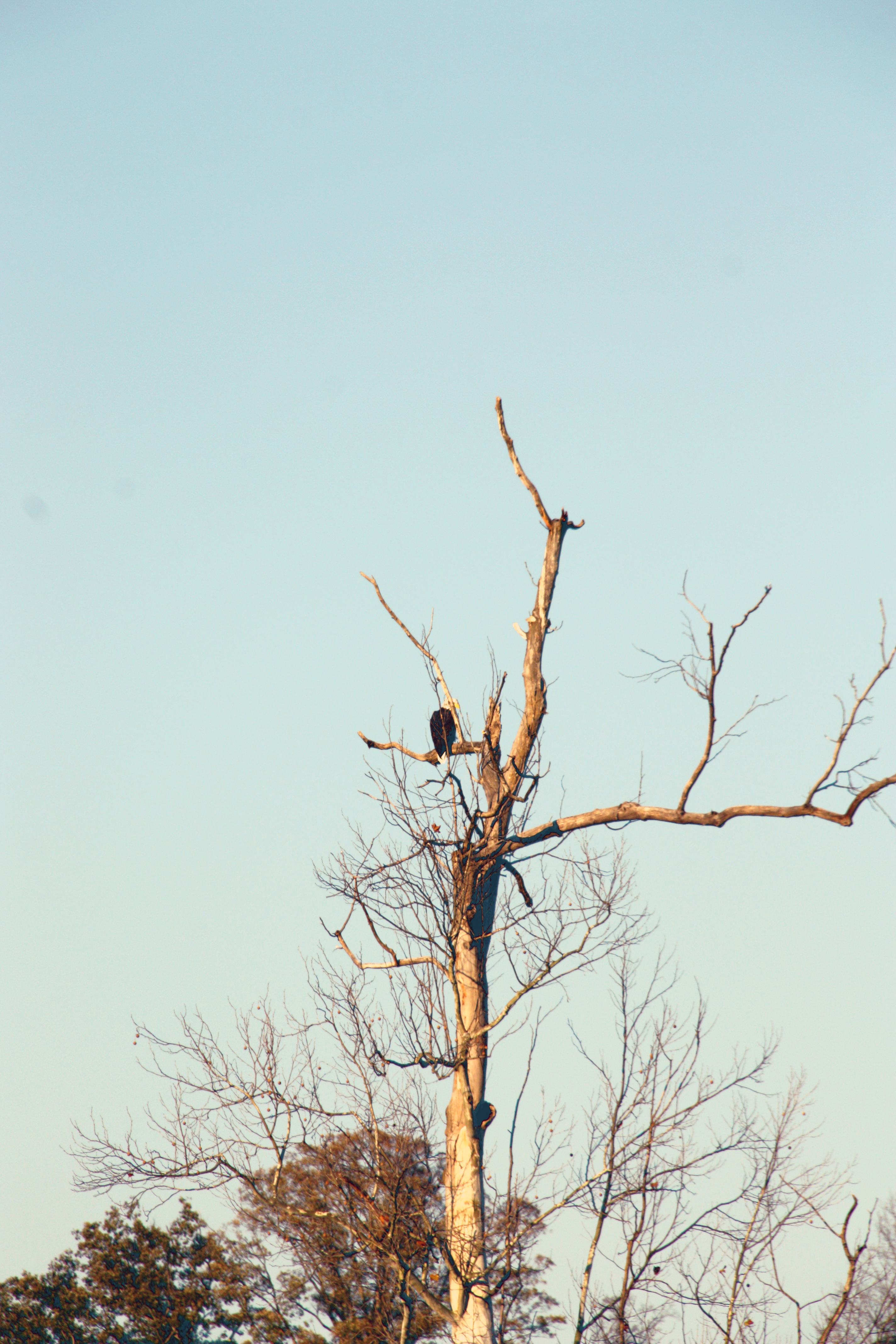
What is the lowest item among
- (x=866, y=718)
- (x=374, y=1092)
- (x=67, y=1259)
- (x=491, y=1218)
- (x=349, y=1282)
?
(x=491, y=1218)

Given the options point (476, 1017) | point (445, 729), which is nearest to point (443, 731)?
point (445, 729)

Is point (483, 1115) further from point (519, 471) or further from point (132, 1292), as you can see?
point (132, 1292)

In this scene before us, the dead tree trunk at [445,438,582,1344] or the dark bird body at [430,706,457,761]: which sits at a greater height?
the dark bird body at [430,706,457,761]

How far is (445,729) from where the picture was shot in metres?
8.20

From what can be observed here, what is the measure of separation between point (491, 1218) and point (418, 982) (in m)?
1.84

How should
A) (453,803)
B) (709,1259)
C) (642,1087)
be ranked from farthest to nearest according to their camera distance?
(709,1259)
(642,1087)
(453,803)

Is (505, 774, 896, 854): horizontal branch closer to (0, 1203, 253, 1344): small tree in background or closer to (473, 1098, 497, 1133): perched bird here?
(473, 1098, 497, 1133): perched bird

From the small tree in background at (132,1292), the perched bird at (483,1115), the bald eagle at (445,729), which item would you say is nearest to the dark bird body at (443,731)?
the bald eagle at (445,729)

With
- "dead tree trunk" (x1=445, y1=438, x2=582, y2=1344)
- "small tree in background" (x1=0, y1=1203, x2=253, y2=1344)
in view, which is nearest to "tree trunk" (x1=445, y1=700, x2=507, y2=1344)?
"dead tree trunk" (x1=445, y1=438, x2=582, y2=1344)

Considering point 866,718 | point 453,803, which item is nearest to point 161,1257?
point 453,803

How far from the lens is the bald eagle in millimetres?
8133

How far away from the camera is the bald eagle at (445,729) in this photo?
813 centimetres

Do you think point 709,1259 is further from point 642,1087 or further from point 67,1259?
point 67,1259

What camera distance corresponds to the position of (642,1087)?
1000cm
